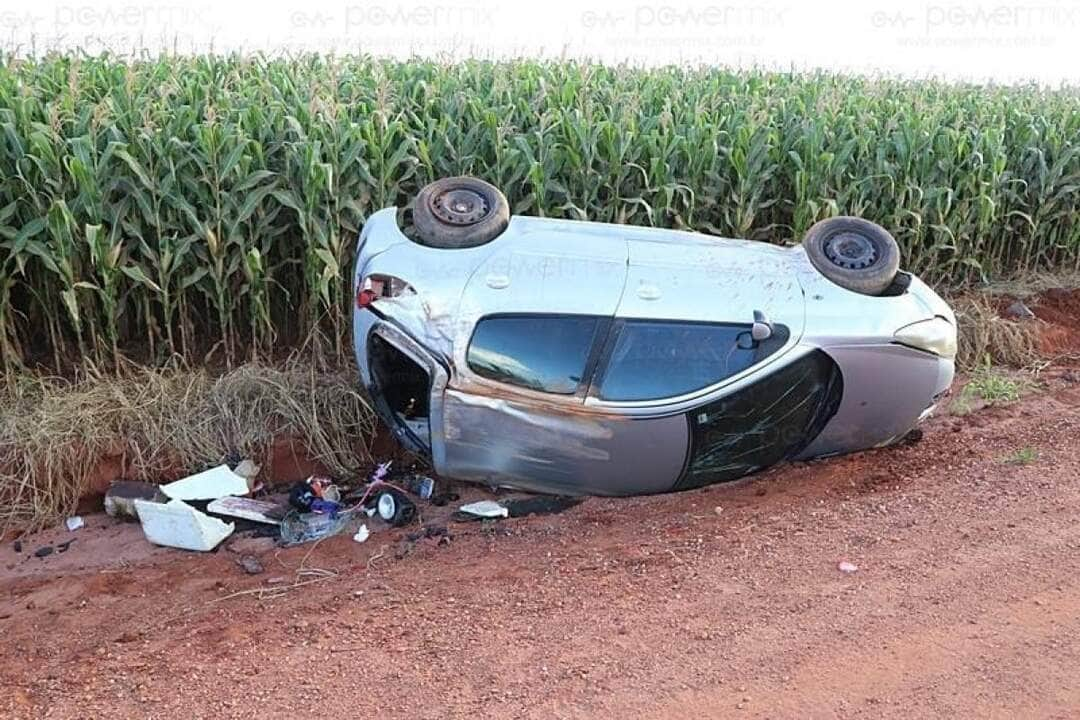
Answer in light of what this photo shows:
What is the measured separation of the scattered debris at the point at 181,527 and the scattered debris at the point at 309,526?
0.98ft

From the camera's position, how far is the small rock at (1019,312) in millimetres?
8320

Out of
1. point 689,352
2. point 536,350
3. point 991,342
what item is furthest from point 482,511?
point 991,342

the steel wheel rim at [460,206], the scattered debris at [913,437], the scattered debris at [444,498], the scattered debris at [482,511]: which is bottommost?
the scattered debris at [444,498]

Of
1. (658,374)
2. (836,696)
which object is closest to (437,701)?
(836,696)

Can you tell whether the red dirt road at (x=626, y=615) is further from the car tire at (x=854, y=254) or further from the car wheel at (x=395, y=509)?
the car tire at (x=854, y=254)

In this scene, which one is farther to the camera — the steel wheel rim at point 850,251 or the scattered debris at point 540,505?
the steel wheel rim at point 850,251

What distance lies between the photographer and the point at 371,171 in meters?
6.40

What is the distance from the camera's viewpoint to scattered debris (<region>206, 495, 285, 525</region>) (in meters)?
5.16

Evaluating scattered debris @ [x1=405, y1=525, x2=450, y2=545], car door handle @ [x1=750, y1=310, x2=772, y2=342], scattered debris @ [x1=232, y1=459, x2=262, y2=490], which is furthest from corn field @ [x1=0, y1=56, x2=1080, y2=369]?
car door handle @ [x1=750, y1=310, x2=772, y2=342]

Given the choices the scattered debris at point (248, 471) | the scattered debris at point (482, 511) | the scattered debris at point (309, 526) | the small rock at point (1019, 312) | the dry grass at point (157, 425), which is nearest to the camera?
the scattered debris at point (309, 526)

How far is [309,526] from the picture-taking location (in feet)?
16.7

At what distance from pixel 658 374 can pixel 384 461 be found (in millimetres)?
1964

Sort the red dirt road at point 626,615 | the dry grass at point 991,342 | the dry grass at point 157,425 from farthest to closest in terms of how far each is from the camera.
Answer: the dry grass at point 991,342 → the dry grass at point 157,425 → the red dirt road at point 626,615

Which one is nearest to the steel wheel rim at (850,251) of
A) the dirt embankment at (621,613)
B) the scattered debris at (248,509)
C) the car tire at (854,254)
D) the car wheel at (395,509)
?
the car tire at (854,254)
